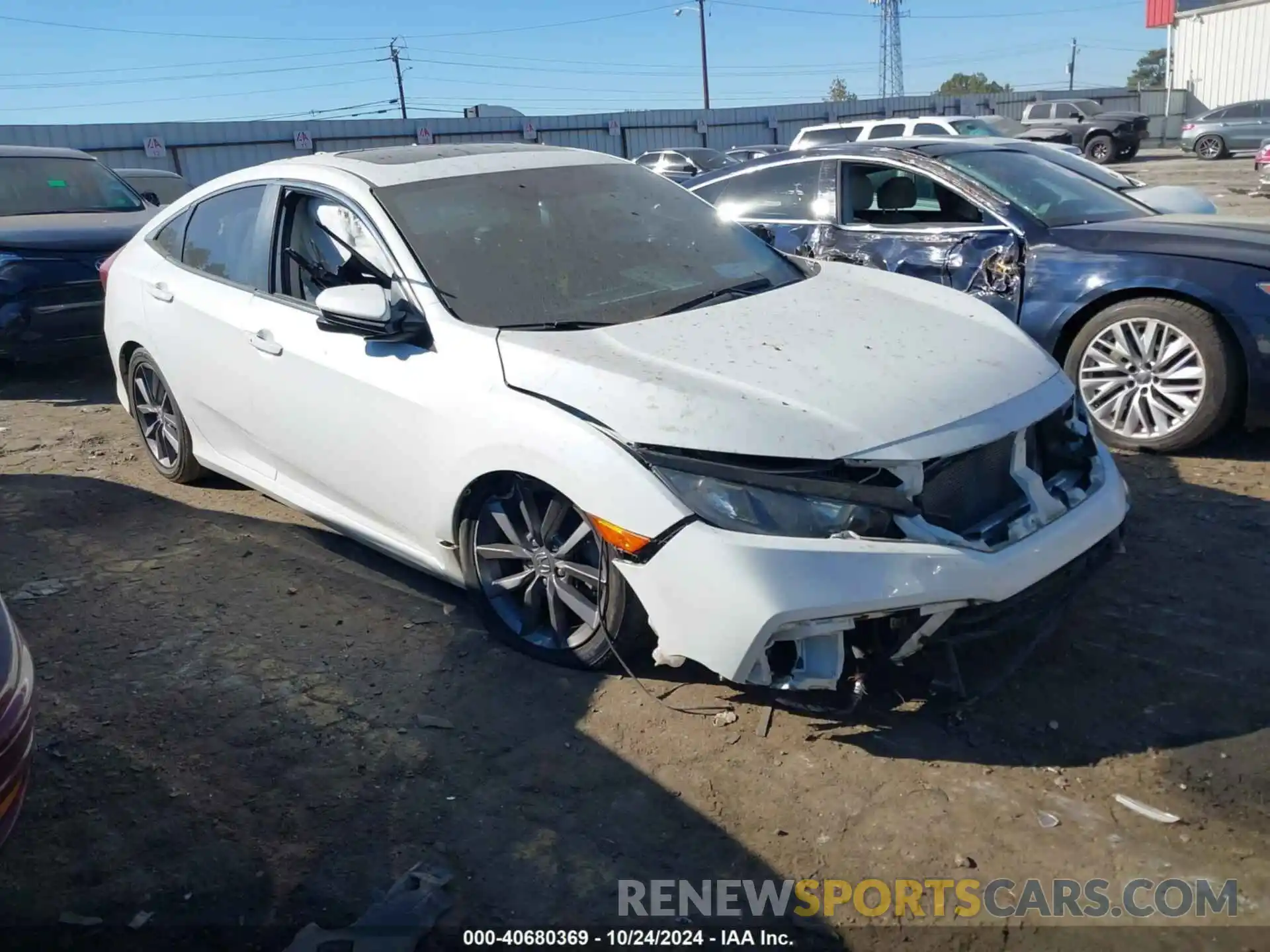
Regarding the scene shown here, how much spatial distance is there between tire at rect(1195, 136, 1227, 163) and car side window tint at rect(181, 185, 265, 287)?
3229cm

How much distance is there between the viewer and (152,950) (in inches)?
95.1

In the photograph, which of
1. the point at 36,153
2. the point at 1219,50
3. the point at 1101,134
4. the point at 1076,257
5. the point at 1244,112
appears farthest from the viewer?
the point at 1219,50

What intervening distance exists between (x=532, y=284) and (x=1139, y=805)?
8.12 feet

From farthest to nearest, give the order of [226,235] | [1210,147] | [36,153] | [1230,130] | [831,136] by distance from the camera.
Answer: [1210,147] → [1230,130] → [831,136] → [36,153] → [226,235]

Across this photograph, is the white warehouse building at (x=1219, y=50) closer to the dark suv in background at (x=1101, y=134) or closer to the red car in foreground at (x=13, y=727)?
the dark suv in background at (x=1101, y=134)

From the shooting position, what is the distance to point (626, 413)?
3004 mm

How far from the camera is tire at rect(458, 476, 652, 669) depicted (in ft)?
10.6

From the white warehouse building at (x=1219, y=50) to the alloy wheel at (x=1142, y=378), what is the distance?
134ft

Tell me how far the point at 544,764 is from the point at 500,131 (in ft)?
104

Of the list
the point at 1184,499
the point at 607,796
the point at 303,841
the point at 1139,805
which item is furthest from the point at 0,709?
the point at 1184,499

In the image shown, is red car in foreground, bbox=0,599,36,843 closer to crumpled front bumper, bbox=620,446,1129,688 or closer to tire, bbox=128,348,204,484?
crumpled front bumper, bbox=620,446,1129,688

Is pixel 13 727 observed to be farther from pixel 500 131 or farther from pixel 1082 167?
pixel 500 131

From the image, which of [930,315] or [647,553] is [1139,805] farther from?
[930,315]

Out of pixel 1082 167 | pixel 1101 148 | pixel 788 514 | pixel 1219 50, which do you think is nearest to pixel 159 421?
pixel 788 514
